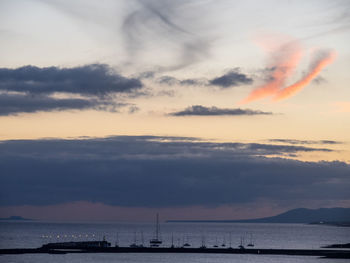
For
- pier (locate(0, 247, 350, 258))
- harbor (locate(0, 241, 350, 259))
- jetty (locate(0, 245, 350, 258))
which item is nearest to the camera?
pier (locate(0, 247, 350, 258))

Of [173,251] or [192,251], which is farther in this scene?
[192,251]

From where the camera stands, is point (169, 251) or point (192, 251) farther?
point (192, 251)

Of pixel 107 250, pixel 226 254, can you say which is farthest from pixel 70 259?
pixel 226 254

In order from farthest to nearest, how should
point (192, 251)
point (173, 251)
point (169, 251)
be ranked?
point (192, 251)
point (173, 251)
point (169, 251)

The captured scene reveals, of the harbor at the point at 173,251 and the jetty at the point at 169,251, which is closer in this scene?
the harbor at the point at 173,251

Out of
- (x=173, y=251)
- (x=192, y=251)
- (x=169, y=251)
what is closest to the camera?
(x=169, y=251)

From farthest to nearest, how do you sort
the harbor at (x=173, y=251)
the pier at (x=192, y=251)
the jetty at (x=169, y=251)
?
the jetty at (x=169, y=251), the harbor at (x=173, y=251), the pier at (x=192, y=251)

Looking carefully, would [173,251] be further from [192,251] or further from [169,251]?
[192,251]

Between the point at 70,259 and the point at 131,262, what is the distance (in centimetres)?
1582

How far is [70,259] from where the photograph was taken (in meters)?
147

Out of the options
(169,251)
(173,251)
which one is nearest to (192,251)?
(173,251)

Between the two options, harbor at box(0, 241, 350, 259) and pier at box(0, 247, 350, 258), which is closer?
pier at box(0, 247, 350, 258)

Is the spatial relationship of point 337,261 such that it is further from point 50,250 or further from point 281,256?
point 50,250

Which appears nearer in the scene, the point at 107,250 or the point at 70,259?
the point at 70,259
